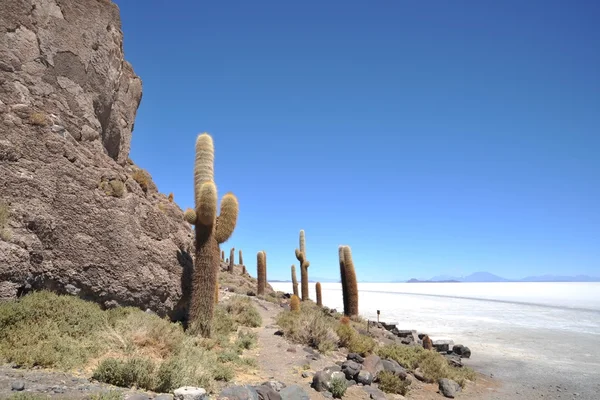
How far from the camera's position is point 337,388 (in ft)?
33.7

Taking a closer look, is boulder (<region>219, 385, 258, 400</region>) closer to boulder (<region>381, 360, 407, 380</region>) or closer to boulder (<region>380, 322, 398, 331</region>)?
boulder (<region>381, 360, 407, 380</region>)

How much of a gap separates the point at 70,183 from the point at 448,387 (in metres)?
13.5

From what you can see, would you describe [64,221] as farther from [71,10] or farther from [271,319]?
[271,319]

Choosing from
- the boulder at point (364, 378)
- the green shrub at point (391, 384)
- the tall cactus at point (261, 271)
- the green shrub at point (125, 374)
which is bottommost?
the green shrub at point (391, 384)

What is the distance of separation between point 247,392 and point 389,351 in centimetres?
912

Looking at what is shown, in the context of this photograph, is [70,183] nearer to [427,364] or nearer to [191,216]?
[191,216]

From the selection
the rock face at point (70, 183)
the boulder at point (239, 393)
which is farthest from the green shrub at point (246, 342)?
the boulder at point (239, 393)

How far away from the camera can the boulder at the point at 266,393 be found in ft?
27.2

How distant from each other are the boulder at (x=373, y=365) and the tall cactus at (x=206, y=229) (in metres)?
5.43

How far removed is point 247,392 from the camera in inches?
309

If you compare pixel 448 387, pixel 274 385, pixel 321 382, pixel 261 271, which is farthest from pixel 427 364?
pixel 261 271

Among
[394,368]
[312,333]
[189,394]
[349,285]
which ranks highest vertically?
[349,285]

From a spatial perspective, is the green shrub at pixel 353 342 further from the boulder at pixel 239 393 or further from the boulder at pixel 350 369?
the boulder at pixel 239 393

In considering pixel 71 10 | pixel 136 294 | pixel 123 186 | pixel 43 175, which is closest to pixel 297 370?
pixel 136 294
